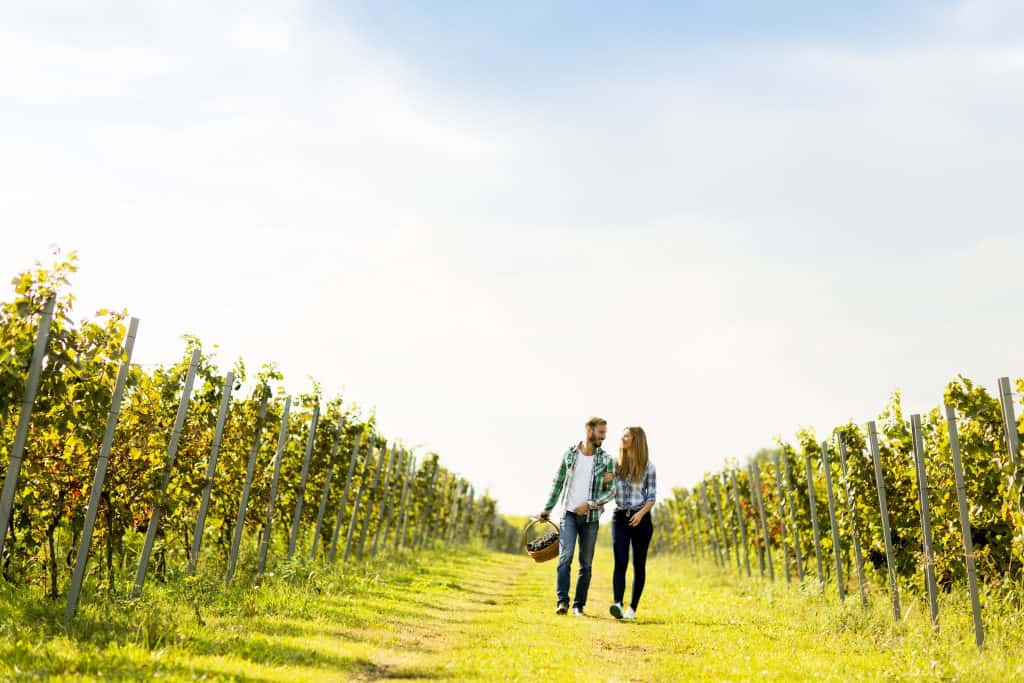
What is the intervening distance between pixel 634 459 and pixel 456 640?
8.96ft

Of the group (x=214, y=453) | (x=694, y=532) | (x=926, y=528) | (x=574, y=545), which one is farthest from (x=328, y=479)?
(x=694, y=532)

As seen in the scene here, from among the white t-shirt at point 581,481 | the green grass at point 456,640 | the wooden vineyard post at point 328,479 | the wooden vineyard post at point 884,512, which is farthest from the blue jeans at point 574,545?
the wooden vineyard post at point 328,479

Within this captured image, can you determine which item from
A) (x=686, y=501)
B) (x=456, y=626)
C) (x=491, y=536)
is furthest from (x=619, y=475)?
(x=491, y=536)

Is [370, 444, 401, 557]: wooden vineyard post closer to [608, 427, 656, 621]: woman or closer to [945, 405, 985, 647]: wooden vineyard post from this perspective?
[608, 427, 656, 621]: woman

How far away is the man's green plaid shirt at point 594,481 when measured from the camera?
975 centimetres

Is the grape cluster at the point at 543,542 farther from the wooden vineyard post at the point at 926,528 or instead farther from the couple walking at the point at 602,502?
the wooden vineyard post at the point at 926,528

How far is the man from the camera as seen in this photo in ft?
31.9

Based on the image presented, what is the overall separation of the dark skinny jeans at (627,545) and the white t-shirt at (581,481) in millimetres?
374

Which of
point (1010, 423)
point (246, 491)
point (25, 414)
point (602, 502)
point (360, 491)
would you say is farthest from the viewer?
point (360, 491)

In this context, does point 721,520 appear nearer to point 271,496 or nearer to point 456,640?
point 271,496

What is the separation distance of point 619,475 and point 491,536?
1509 inches

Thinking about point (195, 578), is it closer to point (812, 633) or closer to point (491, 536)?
point (812, 633)

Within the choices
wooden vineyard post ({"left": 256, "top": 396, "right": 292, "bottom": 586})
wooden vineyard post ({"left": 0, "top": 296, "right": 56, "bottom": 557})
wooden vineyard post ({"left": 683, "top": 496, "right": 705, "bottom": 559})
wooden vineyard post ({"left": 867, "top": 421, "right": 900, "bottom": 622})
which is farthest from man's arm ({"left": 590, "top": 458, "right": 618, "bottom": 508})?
wooden vineyard post ({"left": 683, "top": 496, "right": 705, "bottom": 559})

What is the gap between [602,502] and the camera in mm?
9703
